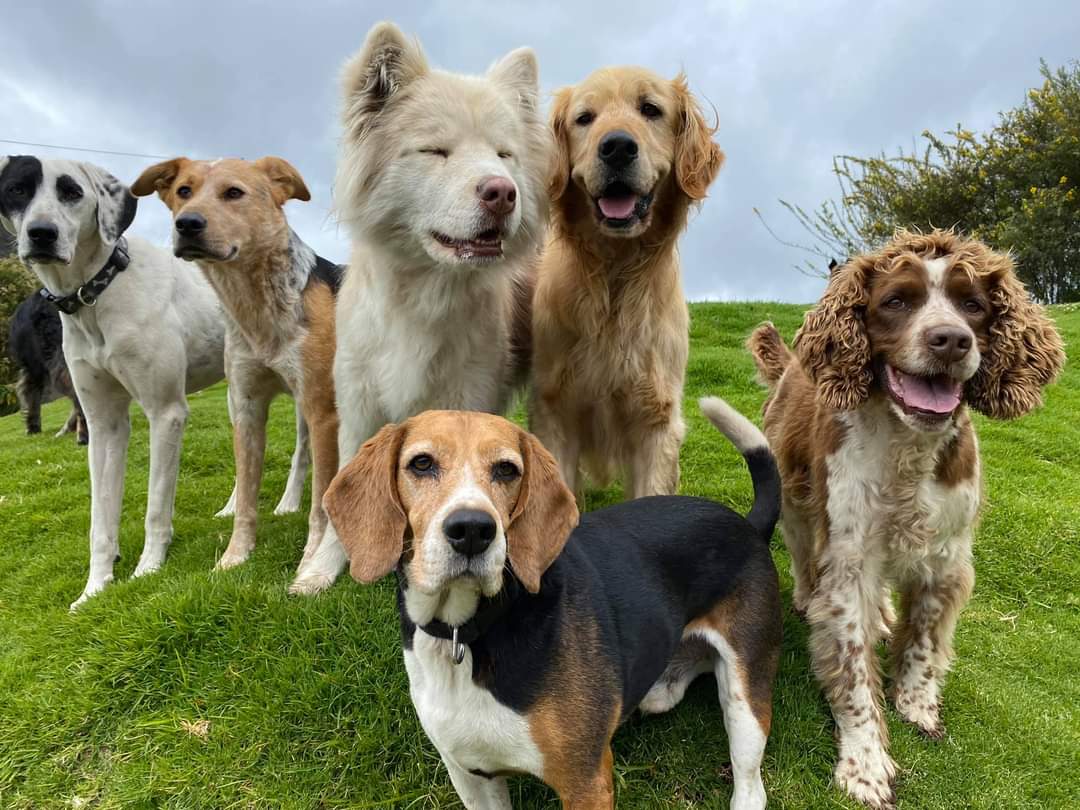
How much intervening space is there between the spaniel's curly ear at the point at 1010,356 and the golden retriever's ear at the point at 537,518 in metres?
1.97

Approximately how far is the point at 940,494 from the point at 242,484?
3.93 m

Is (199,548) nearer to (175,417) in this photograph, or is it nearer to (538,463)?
(175,417)

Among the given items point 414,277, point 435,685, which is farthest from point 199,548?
point 435,685

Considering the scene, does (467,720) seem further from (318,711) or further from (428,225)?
(428,225)

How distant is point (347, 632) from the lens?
3604 millimetres

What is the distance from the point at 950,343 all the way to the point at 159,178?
4.28 m

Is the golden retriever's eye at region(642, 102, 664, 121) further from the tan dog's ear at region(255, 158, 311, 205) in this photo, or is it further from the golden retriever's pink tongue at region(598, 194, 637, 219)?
the tan dog's ear at region(255, 158, 311, 205)

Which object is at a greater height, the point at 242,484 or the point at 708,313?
the point at 708,313

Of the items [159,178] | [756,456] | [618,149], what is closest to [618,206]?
[618,149]

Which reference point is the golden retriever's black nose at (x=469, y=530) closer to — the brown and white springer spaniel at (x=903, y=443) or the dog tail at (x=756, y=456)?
the dog tail at (x=756, y=456)

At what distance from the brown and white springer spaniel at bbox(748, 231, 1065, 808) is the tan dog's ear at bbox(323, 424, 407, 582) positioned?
197 centimetres

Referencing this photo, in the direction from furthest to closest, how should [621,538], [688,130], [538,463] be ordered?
[688,130] → [621,538] → [538,463]

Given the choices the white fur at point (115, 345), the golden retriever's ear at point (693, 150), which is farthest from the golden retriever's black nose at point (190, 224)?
the golden retriever's ear at point (693, 150)

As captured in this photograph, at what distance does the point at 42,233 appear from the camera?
4.21 m
